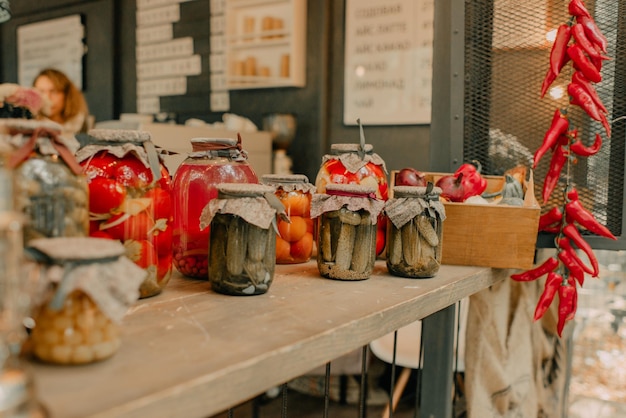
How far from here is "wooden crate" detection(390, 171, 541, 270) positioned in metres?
1.26

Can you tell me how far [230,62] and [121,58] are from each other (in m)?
1.38

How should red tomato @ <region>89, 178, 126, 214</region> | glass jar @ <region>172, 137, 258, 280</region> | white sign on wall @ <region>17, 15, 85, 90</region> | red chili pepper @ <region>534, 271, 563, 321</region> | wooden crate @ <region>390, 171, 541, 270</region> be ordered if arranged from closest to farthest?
red tomato @ <region>89, 178, 126, 214</region> → glass jar @ <region>172, 137, 258, 280</region> → wooden crate @ <region>390, 171, 541, 270</region> → red chili pepper @ <region>534, 271, 563, 321</region> → white sign on wall @ <region>17, 15, 85, 90</region>

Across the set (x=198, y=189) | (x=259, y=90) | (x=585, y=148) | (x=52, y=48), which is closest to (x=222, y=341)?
(x=198, y=189)

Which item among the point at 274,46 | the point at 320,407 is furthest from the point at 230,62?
the point at 320,407

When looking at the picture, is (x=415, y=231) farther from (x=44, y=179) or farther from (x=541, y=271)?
(x=44, y=179)

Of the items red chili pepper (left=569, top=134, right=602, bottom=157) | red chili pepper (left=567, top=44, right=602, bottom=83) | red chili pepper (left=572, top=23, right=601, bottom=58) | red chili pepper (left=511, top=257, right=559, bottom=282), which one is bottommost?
red chili pepper (left=511, top=257, right=559, bottom=282)

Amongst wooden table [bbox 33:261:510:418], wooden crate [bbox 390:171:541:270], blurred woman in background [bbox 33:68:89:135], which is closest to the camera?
wooden table [bbox 33:261:510:418]

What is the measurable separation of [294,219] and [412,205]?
0.23 m

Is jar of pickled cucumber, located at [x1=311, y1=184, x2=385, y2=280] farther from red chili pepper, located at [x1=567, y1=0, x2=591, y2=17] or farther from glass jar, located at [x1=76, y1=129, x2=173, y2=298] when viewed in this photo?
red chili pepper, located at [x1=567, y1=0, x2=591, y2=17]

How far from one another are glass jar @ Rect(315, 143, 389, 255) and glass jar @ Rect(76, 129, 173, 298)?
0.44 meters

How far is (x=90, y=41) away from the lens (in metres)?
4.96

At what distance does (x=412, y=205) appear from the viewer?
1077 millimetres

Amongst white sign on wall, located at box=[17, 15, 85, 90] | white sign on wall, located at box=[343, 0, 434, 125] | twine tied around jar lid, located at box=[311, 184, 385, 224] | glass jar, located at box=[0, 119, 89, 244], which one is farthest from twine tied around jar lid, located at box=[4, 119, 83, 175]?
white sign on wall, located at box=[17, 15, 85, 90]

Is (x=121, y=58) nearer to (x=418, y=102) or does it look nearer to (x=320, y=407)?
Result: (x=418, y=102)
